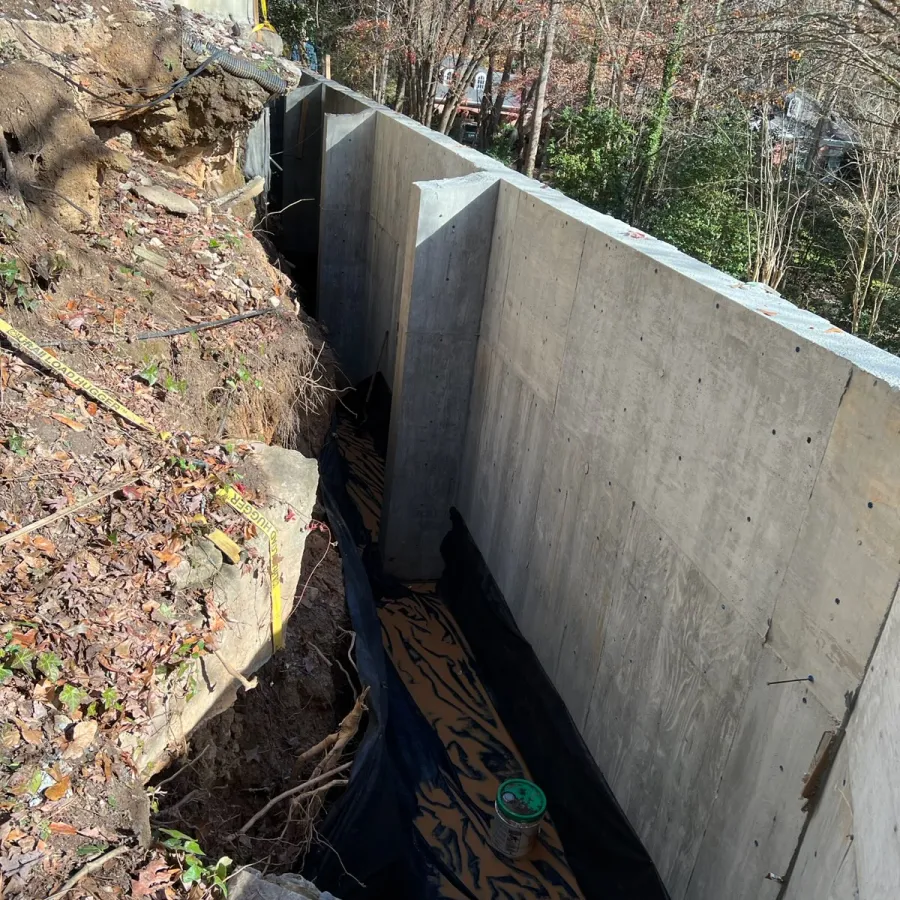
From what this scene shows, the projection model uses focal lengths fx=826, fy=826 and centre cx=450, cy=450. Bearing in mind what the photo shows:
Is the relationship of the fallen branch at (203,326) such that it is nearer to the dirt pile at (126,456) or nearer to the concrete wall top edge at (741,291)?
the dirt pile at (126,456)

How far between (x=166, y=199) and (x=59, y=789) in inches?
245

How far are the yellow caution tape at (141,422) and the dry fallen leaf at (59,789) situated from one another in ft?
5.26

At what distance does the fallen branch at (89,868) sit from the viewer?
292 centimetres

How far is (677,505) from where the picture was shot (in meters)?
4.52

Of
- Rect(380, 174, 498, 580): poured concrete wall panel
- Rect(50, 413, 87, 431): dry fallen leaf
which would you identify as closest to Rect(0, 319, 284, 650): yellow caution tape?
Rect(50, 413, 87, 431): dry fallen leaf

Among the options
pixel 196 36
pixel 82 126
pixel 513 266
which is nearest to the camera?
pixel 82 126

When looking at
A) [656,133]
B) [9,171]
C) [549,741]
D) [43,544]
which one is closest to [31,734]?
[43,544]

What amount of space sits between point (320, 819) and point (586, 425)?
9.56 ft

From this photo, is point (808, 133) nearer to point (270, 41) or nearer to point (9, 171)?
point (270, 41)

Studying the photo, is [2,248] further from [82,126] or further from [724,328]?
[724,328]

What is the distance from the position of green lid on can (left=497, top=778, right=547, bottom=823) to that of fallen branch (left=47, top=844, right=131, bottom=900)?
9.32 ft

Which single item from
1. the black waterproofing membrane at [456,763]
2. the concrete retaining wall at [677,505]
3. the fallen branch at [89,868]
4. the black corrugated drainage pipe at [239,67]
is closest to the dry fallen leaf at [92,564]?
the fallen branch at [89,868]

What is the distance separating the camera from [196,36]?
825cm

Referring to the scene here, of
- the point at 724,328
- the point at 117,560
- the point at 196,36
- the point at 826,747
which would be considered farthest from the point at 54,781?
the point at 196,36
